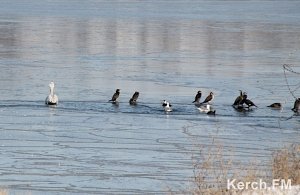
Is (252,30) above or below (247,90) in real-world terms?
above

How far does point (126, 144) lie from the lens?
12578 millimetres

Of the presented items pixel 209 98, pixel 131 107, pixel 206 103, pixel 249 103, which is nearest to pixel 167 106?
pixel 206 103

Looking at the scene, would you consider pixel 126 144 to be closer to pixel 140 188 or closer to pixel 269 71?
pixel 140 188

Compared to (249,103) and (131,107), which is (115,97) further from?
(249,103)

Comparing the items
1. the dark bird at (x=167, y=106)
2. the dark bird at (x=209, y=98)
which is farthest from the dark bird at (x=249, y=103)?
the dark bird at (x=167, y=106)

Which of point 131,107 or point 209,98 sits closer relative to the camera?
point 131,107

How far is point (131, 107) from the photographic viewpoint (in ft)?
55.1

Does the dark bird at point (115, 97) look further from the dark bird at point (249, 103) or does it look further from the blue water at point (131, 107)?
the dark bird at point (249, 103)

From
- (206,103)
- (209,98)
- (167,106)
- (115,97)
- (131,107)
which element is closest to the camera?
(167,106)

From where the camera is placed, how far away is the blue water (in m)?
10.5

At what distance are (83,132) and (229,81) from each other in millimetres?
7337

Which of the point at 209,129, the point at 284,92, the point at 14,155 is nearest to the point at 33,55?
the point at 284,92

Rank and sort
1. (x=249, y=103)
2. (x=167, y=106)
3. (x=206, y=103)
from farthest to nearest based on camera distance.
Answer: (x=249, y=103), (x=206, y=103), (x=167, y=106)

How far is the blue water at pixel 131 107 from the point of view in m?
10.5
